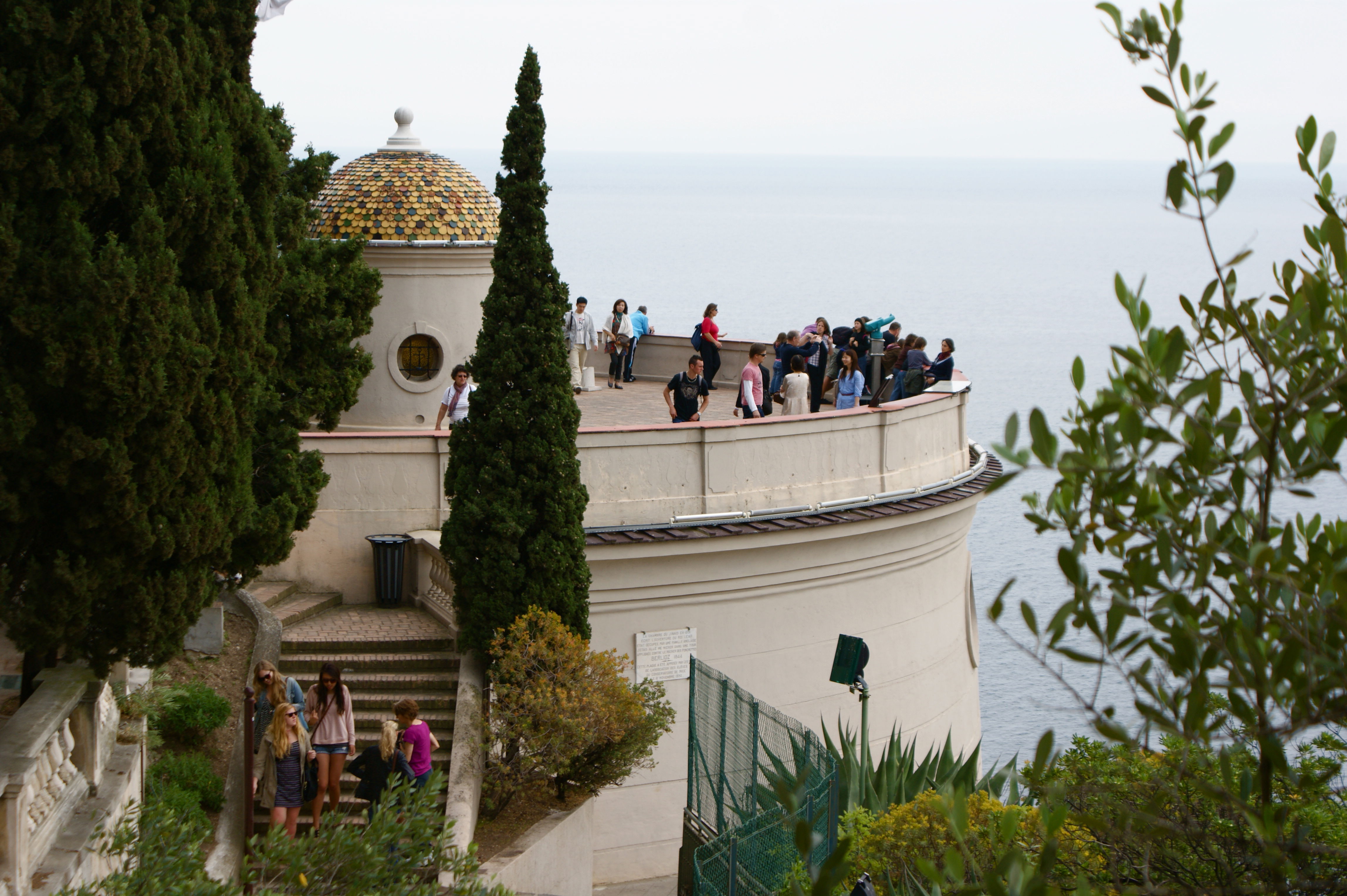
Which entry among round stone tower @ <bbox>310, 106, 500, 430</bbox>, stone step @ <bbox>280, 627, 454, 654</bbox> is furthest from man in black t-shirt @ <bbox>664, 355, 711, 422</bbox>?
stone step @ <bbox>280, 627, 454, 654</bbox>

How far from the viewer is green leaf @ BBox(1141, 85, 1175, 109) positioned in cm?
415

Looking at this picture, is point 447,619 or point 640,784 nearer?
point 447,619

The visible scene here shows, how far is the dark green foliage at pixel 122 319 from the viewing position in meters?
8.34

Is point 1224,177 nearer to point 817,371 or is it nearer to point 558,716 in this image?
point 558,716

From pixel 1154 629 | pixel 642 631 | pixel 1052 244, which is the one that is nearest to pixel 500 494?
pixel 642 631

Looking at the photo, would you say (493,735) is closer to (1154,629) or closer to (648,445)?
(648,445)

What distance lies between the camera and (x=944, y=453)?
1858cm

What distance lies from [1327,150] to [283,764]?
9.17m

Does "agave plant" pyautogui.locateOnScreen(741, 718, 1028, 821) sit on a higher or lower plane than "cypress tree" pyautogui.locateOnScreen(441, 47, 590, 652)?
lower

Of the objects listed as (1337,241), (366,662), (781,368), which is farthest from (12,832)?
(781,368)

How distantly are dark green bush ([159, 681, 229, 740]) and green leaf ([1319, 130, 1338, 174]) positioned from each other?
33.5 feet

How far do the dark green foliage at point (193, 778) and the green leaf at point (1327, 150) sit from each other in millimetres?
9550

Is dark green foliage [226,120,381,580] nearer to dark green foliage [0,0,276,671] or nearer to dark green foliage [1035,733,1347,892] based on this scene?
dark green foliage [0,0,276,671]

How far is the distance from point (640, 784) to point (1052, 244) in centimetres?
17623
